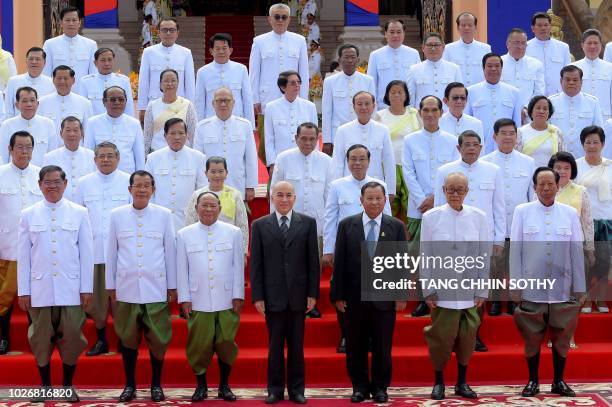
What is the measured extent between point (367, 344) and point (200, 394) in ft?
4.47

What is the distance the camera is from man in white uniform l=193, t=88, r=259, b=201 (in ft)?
38.3

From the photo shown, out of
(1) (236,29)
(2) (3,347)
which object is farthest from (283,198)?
(1) (236,29)

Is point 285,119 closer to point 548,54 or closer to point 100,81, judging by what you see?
point 100,81

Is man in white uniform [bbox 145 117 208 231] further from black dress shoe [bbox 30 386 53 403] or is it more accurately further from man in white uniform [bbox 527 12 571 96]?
man in white uniform [bbox 527 12 571 96]

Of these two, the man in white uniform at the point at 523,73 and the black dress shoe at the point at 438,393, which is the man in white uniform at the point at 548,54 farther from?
the black dress shoe at the point at 438,393

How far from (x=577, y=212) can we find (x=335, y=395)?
2520 millimetres

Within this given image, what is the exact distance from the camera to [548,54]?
45.3ft

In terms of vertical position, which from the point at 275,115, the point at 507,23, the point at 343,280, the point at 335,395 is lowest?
the point at 335,395

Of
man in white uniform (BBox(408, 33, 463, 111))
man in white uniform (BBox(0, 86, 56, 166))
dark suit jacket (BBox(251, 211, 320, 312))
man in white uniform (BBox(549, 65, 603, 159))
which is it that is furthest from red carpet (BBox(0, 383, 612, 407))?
man in white uniform (BBox(408, 33, 463, 111))

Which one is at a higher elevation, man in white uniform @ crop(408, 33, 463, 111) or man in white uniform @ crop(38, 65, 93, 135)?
man in white uniform @ crop(408, 33, 463, 111)

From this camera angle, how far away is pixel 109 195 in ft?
34.9

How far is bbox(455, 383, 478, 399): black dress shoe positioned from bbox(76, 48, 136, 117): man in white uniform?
501 centimetres

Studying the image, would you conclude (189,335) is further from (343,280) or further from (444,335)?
(444,335)

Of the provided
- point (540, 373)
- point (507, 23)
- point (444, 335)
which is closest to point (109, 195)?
point (444, 335)
